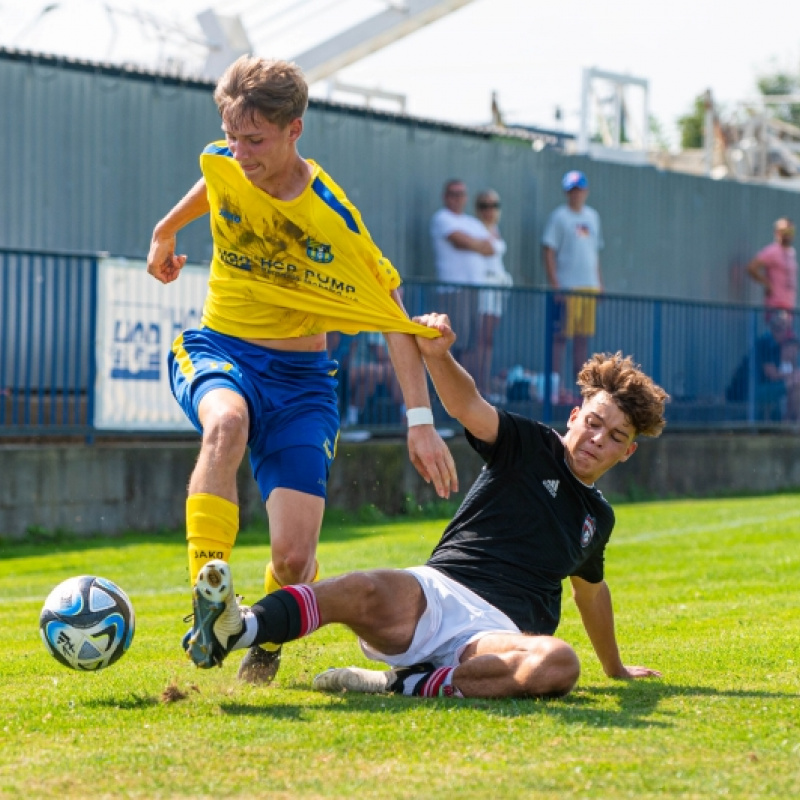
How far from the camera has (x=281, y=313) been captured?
666 cm

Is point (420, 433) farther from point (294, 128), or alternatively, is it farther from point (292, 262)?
point (294, 128)

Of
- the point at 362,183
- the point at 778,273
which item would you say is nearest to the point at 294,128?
the point at 362,183

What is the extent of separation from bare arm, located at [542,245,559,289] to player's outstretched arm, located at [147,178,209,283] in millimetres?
11876

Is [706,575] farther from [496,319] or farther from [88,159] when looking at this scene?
[88,159]

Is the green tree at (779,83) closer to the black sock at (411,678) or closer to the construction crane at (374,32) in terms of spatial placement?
the construction crane at (374,32)

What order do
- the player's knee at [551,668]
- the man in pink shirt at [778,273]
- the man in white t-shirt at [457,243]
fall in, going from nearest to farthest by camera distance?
the player's knee at [551,668] < the man in white t-shirt at [457,243] < the man in pink shirt at [778,273]

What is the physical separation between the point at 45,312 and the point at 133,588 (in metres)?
3.82

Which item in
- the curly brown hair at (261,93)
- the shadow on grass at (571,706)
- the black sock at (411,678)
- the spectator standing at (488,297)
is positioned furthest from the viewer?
the spectator standing at (488,297)

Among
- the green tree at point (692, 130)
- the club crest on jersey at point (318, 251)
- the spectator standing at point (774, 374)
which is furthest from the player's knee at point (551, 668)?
the green tree at point (692, 130)

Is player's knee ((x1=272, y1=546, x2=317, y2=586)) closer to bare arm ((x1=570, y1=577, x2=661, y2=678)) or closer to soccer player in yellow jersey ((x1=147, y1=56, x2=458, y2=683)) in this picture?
soccer player in yellow jersey ((x1=147, y1=56, x2=458, y2=683))

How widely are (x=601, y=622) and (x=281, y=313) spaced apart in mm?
1922

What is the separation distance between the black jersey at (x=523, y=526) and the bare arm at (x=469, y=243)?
36.6 ft

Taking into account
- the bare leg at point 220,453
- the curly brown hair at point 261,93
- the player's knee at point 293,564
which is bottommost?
the player's knee at point 293,564

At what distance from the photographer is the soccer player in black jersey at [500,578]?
573 cm
